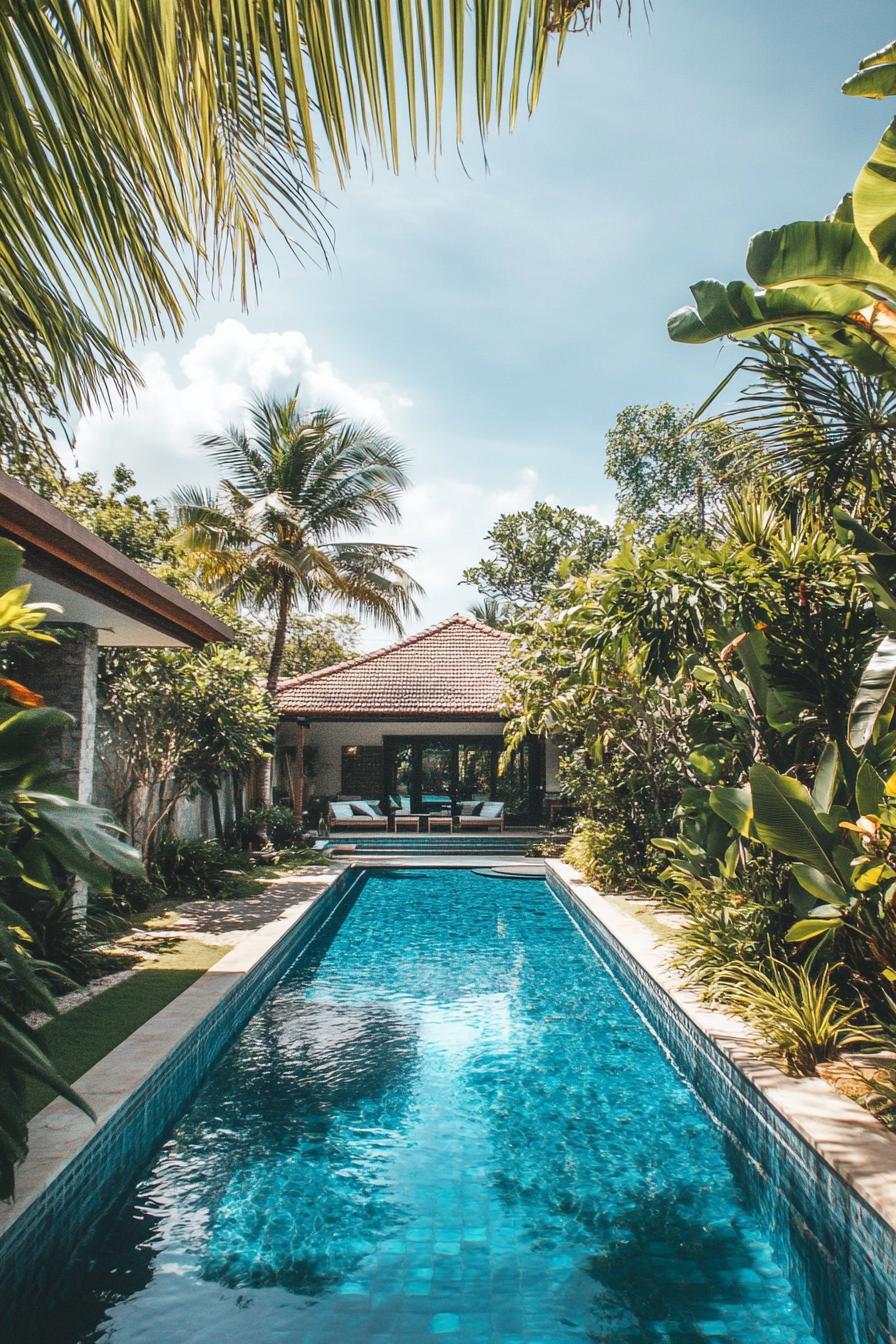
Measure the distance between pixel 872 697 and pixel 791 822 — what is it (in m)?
1.00

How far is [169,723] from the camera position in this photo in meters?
12.4

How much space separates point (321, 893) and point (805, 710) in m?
8.04

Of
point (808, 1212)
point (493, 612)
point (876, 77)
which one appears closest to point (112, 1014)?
point (808, 1212)

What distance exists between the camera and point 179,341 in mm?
2014

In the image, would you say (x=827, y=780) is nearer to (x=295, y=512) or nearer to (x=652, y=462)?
(x=295, y=512)

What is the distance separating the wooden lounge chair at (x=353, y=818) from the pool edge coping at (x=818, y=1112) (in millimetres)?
14537

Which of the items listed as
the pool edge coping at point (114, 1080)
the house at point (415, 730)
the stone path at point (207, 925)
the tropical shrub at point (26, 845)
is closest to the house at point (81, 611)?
the tropical shrub at point (26, 845)

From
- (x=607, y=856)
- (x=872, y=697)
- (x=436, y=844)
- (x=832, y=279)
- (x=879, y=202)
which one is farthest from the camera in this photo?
(x=436, y=844)

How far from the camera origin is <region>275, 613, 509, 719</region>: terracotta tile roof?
22.0 meters

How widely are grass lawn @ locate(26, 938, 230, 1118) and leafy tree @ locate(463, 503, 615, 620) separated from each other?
84.0 ft

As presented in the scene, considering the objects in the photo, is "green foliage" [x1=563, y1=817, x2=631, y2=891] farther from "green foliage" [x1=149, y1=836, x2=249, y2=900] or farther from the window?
the window

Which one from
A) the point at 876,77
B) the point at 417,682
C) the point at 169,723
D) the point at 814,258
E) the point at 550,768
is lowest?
the point at 550,768

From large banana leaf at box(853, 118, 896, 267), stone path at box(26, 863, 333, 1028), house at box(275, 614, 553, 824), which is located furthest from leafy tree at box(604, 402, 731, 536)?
large banana leaf at box(853, 118, 896, 267)

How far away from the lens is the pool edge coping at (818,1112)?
12.6ft
